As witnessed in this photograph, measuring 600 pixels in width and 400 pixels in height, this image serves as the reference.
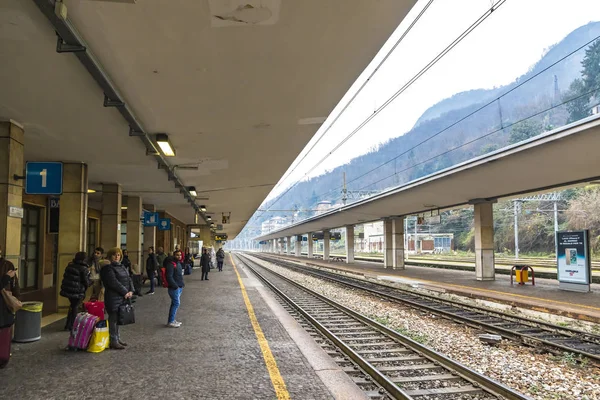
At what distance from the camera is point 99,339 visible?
681cm

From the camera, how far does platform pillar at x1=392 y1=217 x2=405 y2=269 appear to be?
102 feet

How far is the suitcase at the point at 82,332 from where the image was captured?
677cm

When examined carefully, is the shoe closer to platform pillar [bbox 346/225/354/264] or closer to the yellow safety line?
the yellow safety line

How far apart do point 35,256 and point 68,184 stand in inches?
281

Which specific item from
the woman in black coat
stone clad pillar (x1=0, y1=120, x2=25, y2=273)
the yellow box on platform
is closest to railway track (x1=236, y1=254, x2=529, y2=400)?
the woman in black coat

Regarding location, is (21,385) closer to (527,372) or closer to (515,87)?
(527,372)

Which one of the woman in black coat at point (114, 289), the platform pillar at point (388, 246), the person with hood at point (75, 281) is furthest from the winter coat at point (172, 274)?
the platform pillar at point (388, 246)

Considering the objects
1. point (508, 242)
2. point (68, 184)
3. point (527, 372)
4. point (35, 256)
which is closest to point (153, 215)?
point (35, 256)

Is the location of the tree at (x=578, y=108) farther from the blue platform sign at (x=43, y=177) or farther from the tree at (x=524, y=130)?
the blue platform sign at (x=43, y=177)

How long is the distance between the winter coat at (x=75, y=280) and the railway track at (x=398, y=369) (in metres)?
4.73

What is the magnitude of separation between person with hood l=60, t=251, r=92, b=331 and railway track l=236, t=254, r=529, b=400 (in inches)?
186

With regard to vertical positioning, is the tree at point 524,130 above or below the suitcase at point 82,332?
above

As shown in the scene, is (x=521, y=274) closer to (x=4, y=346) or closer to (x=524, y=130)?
(x=524, y=130)

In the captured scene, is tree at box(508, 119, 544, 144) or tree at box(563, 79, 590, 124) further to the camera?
tree at box(508, 119, 544, 144)
